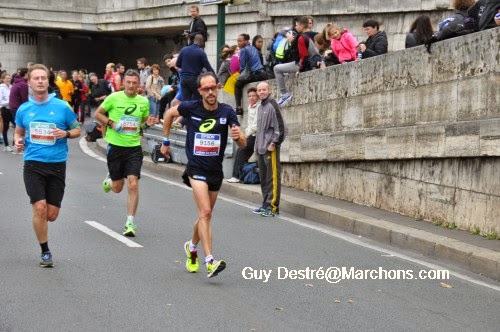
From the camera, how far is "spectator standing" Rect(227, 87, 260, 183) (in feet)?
54.2

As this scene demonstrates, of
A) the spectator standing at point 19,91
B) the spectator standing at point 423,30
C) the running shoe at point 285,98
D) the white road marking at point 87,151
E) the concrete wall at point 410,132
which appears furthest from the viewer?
the spectator standing at point 19,91

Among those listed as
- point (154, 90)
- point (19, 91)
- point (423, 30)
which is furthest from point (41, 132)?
point (154, 90)

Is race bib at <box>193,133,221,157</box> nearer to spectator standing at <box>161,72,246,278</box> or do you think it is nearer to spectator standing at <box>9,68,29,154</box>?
spectator standing at <box>161,72,246,278</box>

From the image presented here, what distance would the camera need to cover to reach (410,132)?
43.3 ft

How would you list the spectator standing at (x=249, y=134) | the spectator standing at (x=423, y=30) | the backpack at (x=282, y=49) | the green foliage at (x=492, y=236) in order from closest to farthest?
1. the green foliage at (x=492, y=236)
2. the spectator standing at (x=423, y=30)
3. the spectator standing at (x=249, y=134)
4. the backpack at (x=282, y=49)

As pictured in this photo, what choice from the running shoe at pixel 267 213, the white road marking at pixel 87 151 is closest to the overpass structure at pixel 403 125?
the running shoe at pixel 267 213

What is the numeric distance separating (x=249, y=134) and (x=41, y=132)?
23.3 ft

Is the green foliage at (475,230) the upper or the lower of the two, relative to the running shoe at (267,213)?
upper

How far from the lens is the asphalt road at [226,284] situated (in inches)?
309

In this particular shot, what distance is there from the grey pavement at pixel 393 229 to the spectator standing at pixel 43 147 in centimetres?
407

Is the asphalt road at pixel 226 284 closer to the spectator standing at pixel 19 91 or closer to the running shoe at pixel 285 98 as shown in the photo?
the running shoe at pixel 285 98

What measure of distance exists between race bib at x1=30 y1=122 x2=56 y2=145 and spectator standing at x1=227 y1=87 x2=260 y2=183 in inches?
250

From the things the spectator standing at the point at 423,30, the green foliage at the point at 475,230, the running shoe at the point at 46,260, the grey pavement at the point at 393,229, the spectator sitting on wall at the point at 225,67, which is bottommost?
the grey pavement at the point at 393,229

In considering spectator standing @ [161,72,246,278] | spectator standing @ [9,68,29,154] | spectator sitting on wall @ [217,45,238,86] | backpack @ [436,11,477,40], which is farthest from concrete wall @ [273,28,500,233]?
spectator standing @ [9,68,29,154]
